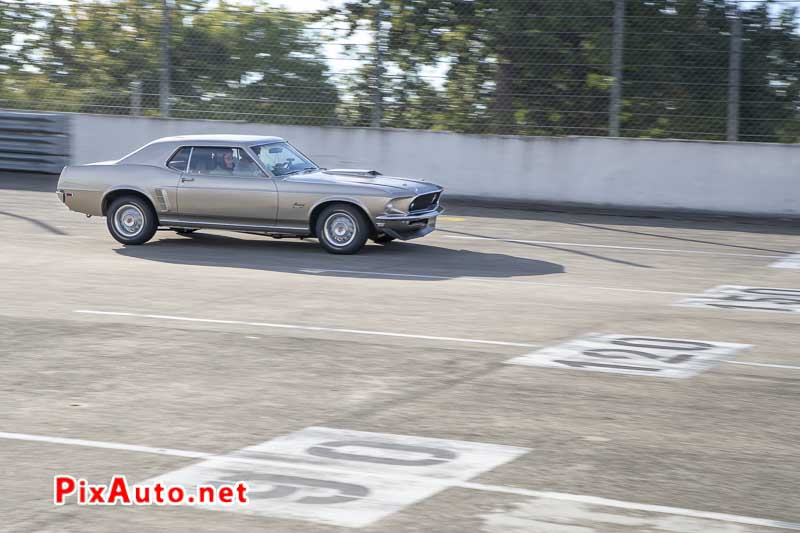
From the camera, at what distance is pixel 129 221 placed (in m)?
14.3

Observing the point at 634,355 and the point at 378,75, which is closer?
the point at 634,355

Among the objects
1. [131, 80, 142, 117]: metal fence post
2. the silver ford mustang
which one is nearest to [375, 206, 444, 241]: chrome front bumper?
the silver ford mustang

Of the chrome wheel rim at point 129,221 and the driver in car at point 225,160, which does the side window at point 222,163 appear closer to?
the driver in car at point 225,160

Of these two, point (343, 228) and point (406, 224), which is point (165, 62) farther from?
point (406, 224)

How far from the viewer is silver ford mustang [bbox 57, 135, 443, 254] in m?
13.3

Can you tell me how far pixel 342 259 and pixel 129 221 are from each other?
9.58 feet

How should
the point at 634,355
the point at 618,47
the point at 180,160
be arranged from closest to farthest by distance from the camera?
the point at 634,355 → the point at 180,160 → the point at 618,47

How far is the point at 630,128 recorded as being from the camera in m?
19.0

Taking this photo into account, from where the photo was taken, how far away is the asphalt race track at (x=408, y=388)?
17.4ft

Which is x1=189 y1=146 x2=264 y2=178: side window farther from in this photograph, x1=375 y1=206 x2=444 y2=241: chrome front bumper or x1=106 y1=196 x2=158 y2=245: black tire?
x1=375 y1=206 x2=444 y2=241: chrome front bumper

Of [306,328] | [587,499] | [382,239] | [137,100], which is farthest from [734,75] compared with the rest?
[587,499]

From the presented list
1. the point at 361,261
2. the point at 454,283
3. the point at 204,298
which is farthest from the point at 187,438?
the point at 361,261

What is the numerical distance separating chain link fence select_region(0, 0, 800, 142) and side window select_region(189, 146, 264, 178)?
6.82m

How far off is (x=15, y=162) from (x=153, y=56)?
11.5 feet
